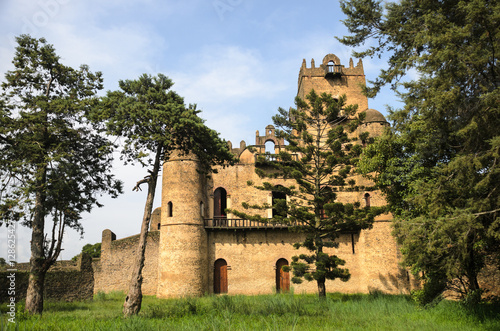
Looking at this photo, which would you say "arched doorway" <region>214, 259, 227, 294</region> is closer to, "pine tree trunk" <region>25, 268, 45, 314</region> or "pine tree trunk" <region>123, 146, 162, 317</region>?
"pine tree trunk" <region>123, 146, 162, 317</region>

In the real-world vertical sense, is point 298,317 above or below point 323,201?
below

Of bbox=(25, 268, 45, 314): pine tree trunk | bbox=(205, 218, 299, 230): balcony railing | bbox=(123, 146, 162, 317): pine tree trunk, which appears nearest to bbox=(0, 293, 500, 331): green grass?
bbox=(123, 146, 162, 317): pine tree trunk

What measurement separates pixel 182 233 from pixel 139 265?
7475 millimetres

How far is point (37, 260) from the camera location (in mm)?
13078

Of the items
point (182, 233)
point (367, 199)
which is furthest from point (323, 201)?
point (182, 233)

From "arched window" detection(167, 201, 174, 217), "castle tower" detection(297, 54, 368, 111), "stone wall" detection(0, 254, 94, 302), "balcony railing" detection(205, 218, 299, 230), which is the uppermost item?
"castle tower" detection(297, 54, 368, 111)

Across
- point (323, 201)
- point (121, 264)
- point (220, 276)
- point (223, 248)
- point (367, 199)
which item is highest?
point (367, 199)

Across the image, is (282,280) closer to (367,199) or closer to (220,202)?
(220,202)

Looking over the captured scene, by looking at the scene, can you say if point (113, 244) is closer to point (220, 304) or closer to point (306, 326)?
point (220, 304)

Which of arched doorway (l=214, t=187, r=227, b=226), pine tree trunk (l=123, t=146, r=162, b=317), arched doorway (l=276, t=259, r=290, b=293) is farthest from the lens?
arched doorway (l=214, t=187, r=227, b=226)

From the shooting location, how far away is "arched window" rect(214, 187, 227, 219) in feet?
74.1

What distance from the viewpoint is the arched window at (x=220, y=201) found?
2258 cm

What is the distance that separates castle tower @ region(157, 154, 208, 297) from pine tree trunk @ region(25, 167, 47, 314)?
689 cm

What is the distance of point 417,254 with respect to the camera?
935cm
